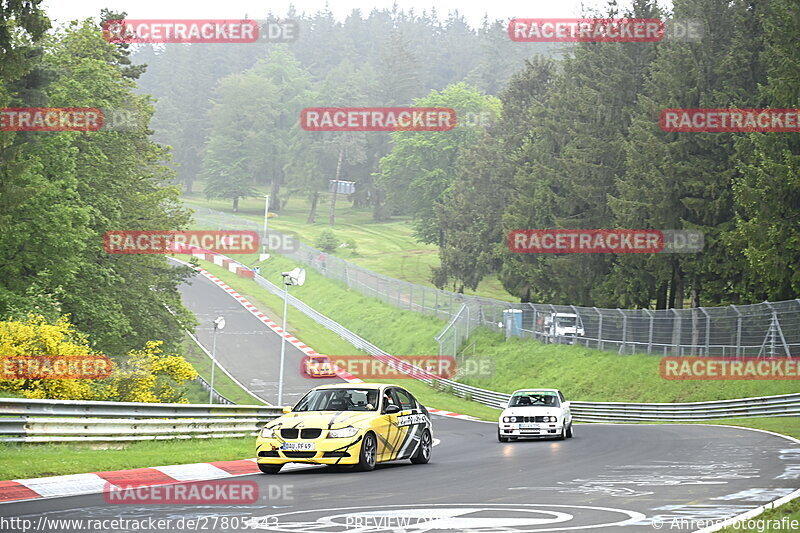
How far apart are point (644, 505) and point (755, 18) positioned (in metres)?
35.8

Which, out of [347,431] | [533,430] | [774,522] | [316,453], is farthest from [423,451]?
[774,522]

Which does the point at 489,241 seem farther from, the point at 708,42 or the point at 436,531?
the point at 436,531

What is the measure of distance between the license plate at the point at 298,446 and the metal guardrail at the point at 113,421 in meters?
3.96

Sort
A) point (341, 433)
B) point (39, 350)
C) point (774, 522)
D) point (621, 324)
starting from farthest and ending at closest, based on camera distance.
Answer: point (621, 324), point (39, 350), point (341, 433), point (774, 522)

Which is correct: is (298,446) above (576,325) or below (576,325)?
above

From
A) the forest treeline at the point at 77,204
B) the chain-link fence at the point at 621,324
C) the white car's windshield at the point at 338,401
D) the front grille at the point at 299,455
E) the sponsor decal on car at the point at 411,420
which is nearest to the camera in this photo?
the front grille at the point at 299,455

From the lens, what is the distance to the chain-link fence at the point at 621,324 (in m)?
35.4

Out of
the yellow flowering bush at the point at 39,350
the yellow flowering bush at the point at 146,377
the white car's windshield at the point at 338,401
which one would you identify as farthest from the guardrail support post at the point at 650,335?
the white car's windshield at the point at 338,401

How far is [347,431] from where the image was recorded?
15.8 m

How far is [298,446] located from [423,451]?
3.54 meters

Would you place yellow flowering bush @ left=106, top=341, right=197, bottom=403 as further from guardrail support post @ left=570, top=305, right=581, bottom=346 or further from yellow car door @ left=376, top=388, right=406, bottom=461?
guardrail support post @ left=570, top=305, right=581, bottom=346

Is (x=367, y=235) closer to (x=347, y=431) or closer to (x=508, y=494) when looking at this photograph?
(x=347, y=431)

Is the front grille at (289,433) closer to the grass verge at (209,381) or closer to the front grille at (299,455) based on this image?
the front grille at (299,455)

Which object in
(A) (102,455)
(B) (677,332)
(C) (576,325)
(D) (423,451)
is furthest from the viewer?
(C) (576,325)
